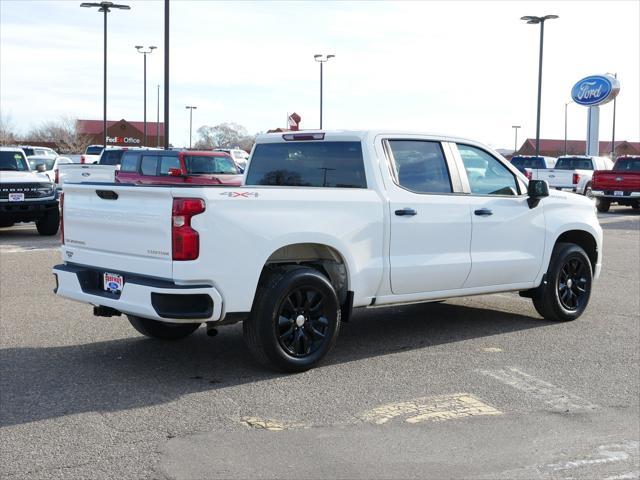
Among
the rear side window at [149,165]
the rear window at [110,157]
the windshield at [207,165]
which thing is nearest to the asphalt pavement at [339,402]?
the windshield at [207,165]

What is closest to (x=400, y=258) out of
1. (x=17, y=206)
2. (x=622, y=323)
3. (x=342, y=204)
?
(x=342, y=204)

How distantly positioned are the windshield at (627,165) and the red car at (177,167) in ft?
45.8

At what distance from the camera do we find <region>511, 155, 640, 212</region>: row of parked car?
26.8 m

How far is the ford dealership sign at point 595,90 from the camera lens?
44.3 metres

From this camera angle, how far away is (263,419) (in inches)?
209

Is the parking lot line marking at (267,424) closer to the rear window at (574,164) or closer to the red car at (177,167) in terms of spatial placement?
the red car at (177,167)

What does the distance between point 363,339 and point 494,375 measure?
1566 millimetres

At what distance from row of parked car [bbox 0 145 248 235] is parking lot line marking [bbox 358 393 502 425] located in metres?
7.63

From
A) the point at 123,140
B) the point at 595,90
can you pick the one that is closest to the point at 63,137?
the point at 123,140

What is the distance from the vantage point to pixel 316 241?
20.8ft

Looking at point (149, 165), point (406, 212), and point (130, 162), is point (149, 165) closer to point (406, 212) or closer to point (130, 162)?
point (130, 162)

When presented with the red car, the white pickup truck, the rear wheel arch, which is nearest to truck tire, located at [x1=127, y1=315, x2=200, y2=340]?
the white pickup truck

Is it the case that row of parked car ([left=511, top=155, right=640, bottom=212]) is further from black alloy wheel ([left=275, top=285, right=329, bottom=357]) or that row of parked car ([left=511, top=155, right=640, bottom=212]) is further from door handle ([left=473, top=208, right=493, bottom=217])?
black alloy wheel ([left=275, top=285, right=329, bottom=357])

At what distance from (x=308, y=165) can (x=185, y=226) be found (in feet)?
6.45
